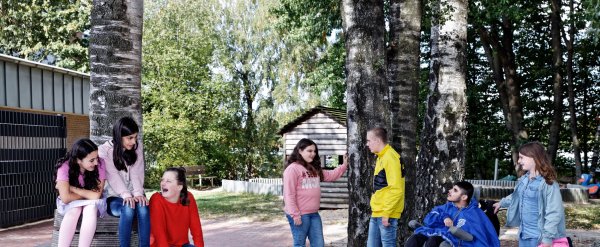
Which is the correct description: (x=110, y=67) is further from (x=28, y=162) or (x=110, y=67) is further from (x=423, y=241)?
(x=28, y=162)

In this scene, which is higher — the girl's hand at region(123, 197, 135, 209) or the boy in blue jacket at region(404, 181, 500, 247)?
the girl's hand at region(123, 197, 135, 209)

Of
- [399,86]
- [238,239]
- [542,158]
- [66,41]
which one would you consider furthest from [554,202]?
[66,41]

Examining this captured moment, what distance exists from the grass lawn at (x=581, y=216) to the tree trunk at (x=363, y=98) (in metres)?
7.23

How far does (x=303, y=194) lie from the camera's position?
6.86 meters

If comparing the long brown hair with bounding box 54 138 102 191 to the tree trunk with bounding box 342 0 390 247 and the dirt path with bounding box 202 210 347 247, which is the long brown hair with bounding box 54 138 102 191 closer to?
the tree trunk with bounding box 342 0 390 247

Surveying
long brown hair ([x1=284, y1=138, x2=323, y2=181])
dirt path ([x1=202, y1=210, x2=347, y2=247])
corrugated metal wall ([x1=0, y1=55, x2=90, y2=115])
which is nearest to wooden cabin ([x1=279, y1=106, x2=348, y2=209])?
dirt path ([x1=202, y1=210, x2=347, y2=247])

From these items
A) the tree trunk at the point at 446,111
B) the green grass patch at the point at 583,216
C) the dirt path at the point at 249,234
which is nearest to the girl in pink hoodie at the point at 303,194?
the tree trunk at the point at 446,111

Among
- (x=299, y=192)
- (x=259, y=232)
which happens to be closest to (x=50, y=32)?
(x=259, y=232)

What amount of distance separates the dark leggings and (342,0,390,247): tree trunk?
105 centimetres

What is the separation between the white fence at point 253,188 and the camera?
23848 mm

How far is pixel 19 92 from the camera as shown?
50.9ft

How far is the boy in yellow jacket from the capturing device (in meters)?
6.50

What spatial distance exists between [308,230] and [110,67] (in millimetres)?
2777

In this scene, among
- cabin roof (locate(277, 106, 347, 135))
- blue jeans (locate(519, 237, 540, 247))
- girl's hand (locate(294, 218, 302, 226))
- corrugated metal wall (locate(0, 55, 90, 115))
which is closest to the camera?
blue jeans (locate(519, 237, 540, 247))
